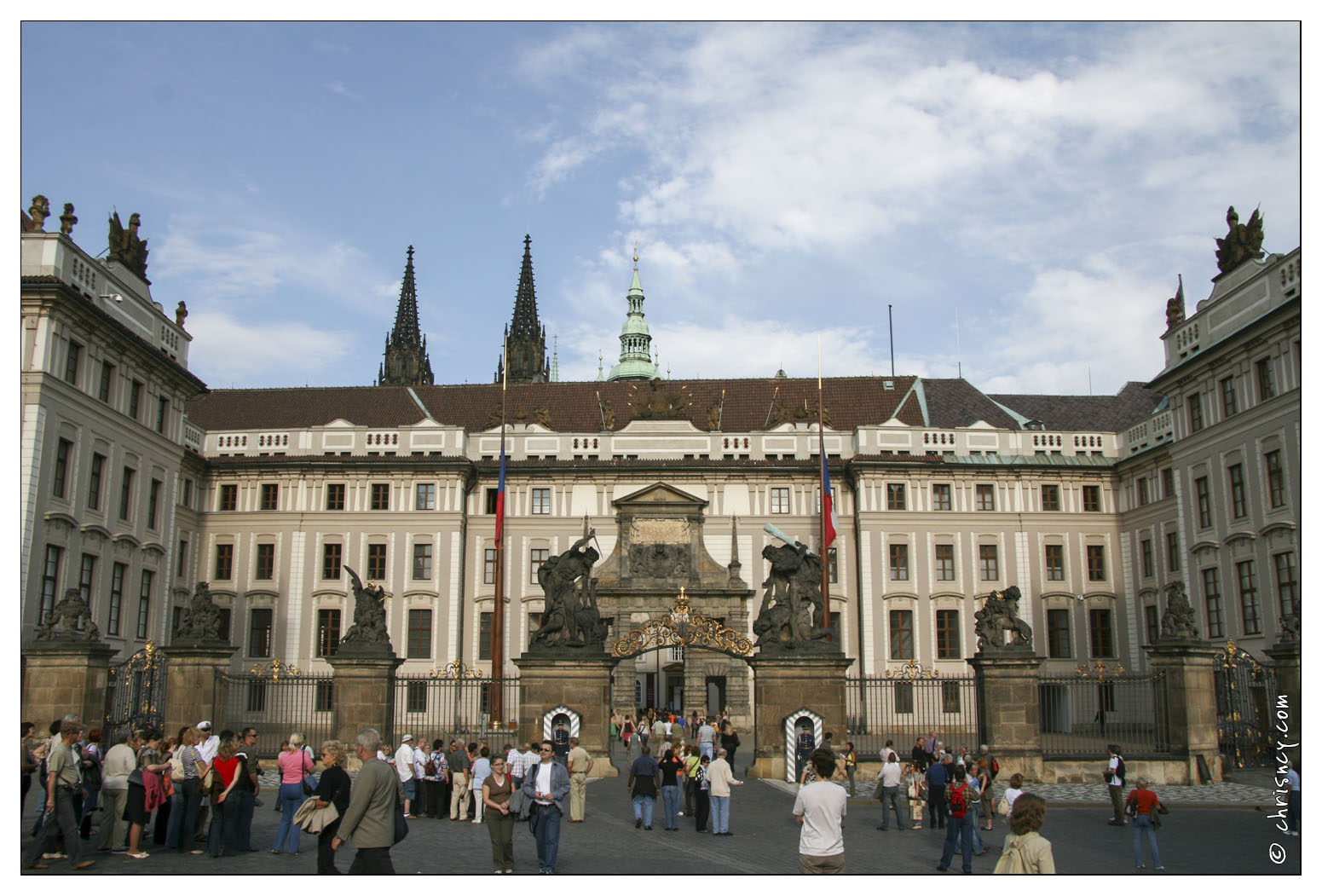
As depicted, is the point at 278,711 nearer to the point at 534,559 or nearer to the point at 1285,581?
the point at 534,559

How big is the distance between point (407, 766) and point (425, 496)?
1114 inches

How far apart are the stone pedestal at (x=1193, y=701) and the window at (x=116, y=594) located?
28055 mm

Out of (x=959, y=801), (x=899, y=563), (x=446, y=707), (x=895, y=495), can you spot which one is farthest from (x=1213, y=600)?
(x=446, y=707)

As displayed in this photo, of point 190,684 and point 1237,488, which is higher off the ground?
point 1237,488

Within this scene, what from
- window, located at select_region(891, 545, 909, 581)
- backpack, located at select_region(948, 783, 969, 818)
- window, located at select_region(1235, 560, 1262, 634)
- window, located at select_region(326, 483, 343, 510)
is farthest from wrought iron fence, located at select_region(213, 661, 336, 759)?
window, located at select_region(1235, 560, 1262, 634)

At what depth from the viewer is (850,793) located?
21.3m

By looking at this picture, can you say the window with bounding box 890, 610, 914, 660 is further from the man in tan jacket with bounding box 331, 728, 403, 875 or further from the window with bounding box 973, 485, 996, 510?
the man in tan jacket with bounding box 331, 728, 403, 875

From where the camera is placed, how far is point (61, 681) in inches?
859

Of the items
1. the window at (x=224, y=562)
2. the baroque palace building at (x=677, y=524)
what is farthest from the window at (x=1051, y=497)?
the window at (x=224, y=562)

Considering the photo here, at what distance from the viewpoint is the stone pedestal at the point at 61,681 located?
21.7 metres

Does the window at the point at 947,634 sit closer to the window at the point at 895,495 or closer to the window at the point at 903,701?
the window at the point at 903,701

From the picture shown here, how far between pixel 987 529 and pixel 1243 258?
1448cm

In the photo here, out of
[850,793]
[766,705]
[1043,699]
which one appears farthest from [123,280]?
[1043,699]

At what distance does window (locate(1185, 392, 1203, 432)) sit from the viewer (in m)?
35.5
